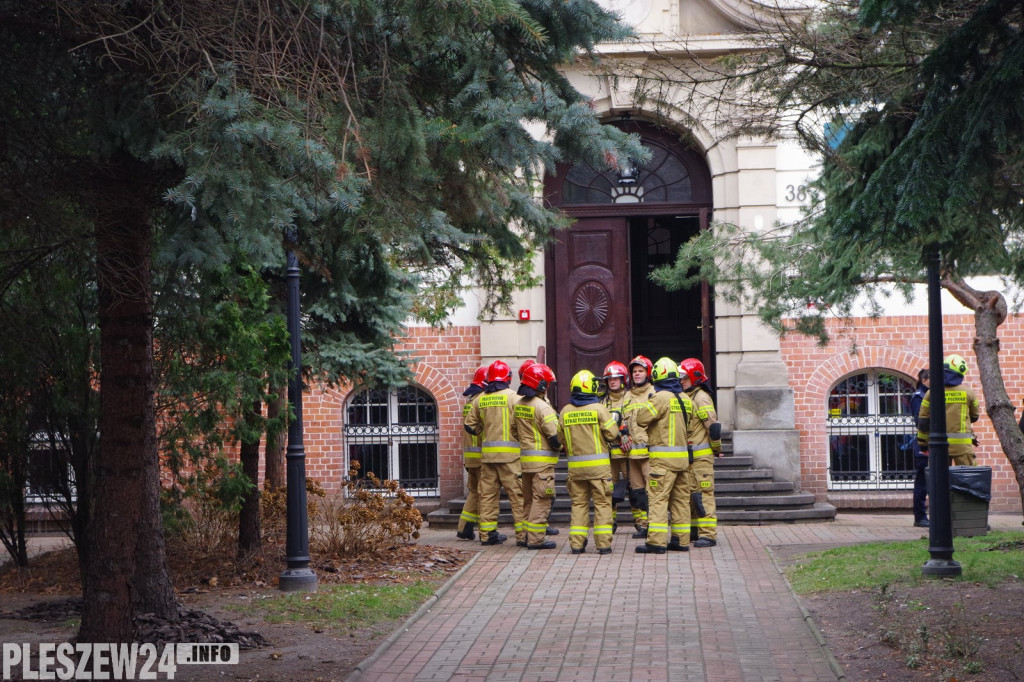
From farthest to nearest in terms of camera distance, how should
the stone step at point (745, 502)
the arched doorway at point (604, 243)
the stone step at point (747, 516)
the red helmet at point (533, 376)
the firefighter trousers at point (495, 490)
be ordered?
the arched doorway at point (604, 243), the stone step at point (745, 502), the stone step at point (747, 516), the firefighter trousers at point (495, 490), the red helmet at point (533, 376)

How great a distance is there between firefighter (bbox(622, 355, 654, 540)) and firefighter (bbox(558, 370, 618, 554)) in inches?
14.8

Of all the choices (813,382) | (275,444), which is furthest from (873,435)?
(275,444)

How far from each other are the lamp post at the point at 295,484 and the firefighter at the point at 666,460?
13.5ft

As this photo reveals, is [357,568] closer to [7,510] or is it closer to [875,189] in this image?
[7,510]

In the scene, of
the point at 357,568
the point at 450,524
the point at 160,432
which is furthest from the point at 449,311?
the point at 160,432

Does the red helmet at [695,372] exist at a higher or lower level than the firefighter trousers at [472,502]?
higher

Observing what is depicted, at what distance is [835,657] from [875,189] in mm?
3148

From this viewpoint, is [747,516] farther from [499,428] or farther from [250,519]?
[250,519]

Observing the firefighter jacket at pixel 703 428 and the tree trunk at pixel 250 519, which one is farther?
the firefighter jacket at pixel 703 428

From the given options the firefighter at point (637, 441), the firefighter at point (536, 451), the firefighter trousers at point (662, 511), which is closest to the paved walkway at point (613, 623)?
the firefighter trousers at point (662, 511)

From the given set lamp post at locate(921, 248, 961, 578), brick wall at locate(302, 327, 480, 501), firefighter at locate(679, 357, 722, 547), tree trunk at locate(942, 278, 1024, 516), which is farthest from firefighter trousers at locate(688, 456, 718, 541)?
brick wall at locate(302, 327, 480, 501)

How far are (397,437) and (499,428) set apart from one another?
457 cm

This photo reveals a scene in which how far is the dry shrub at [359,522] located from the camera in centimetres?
1266

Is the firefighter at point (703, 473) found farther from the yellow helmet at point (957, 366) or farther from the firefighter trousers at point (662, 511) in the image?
the yellow helmet at point (957, 366)
